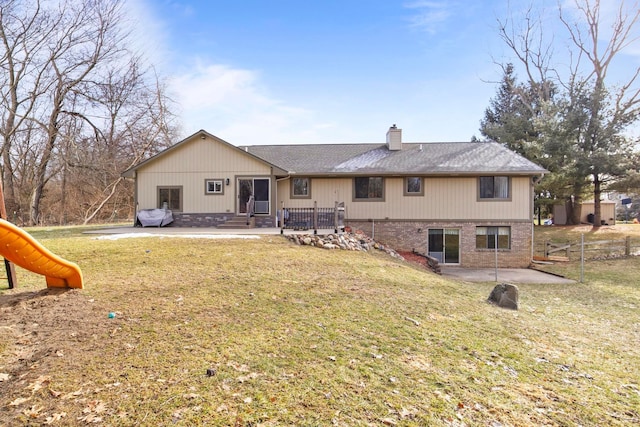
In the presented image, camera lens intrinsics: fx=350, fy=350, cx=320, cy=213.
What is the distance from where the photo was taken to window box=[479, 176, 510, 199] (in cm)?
1531

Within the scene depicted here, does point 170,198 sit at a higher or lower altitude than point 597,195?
lower

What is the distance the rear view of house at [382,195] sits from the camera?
1525 centimetres

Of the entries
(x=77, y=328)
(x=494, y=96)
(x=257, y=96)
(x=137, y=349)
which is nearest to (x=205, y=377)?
(x=137, y=349)

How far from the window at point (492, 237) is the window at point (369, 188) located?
4.64m

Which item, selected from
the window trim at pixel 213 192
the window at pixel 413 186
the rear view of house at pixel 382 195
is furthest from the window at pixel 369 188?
the window trim at pixel 213 192

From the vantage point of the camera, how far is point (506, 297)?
6.91 meters

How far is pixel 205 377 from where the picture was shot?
326 centimetres

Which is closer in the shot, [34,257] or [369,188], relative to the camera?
[34,257]

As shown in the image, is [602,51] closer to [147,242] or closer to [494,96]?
[494,96]

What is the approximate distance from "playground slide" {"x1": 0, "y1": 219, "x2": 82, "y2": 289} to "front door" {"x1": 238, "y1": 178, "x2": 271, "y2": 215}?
9913 millimetres

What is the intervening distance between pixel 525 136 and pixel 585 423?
88.6ft

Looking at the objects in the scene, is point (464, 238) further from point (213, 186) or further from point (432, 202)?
point (213, 186)

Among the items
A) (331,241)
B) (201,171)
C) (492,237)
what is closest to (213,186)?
(201,171)

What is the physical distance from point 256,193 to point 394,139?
296 inches
